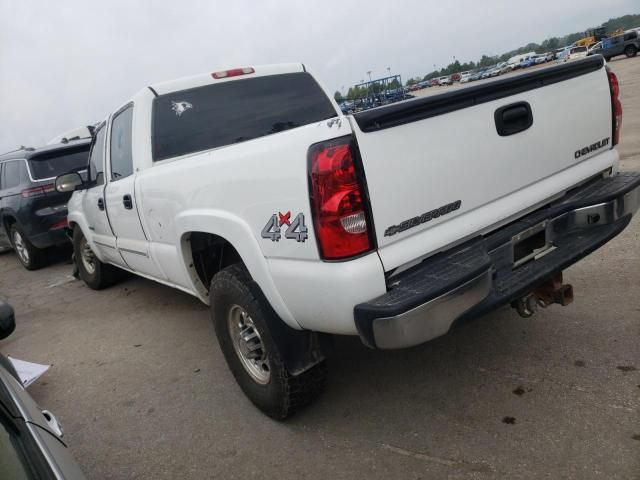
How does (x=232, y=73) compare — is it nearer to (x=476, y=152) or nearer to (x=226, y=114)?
(x=226, y=114)

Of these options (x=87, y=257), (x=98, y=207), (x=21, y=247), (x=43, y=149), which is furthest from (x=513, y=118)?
(x=21, y=247)

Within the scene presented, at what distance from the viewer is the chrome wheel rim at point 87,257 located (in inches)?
235

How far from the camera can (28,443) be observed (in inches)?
63.4

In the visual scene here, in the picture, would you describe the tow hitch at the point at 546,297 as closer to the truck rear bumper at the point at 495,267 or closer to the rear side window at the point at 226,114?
the truck rear bumper at the point at 495,267

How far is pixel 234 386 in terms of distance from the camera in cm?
340

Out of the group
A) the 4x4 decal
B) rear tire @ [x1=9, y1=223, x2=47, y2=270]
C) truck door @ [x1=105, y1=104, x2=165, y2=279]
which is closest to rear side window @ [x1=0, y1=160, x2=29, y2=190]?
rear tire @ [x1=9, y1=223, x2=47, y2=270]

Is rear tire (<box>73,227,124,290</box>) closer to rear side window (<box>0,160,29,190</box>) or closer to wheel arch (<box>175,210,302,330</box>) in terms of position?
rear side window (<box>0,160,29,190</box>)

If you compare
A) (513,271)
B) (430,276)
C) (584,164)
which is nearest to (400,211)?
(430,276)

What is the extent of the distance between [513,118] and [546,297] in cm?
100

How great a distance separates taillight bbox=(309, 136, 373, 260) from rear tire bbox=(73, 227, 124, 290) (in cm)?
444

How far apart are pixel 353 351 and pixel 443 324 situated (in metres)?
1.53

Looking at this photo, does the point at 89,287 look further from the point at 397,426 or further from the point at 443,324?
the point at 443,324

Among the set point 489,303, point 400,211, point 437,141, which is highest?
point 437,141

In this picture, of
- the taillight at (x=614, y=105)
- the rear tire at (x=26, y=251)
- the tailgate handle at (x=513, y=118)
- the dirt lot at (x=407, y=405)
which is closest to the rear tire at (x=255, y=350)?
the dirt lot at (x=407, y=405)
